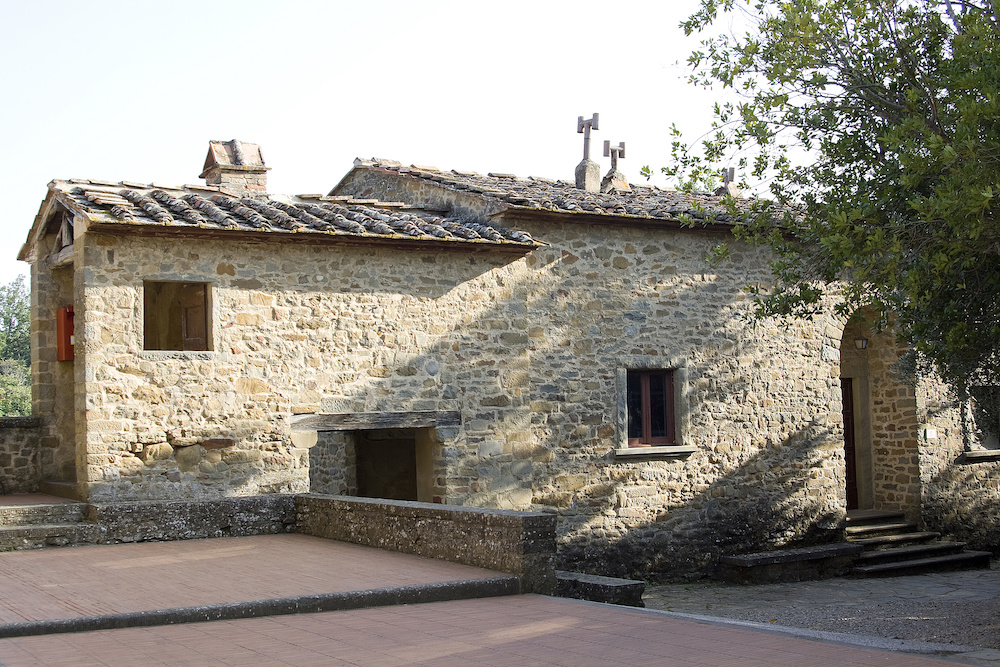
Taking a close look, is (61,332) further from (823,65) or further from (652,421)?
(823,65)

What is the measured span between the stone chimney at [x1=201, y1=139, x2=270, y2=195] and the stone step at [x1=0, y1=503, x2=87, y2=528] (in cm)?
447

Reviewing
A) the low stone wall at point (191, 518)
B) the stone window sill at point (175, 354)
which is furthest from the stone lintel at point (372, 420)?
the stone window sill at point (175, 354)

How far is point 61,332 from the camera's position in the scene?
11836mm

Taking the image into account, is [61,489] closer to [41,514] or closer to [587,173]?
[41,514]

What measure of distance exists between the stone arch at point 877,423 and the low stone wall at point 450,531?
32.2 ft

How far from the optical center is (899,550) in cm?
1463

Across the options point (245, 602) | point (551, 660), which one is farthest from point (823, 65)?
point (245, 602)

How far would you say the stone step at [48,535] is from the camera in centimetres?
931

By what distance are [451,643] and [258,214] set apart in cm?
669

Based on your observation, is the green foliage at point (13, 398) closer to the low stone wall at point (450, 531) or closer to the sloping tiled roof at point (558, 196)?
the sloping tiled roof at point (558, 196)

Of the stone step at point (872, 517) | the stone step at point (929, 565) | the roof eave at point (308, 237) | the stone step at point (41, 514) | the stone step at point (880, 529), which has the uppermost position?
the roof eave at point (308, 237)

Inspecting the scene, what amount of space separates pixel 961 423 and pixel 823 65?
9694 millimetres

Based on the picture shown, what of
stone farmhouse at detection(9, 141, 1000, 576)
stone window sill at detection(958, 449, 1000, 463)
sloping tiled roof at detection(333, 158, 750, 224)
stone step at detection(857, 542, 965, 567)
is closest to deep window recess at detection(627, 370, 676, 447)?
stone farmhouse at detection(9, 141, 1000, 576)

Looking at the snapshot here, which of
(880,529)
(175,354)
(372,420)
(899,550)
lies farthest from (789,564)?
(175,354)
